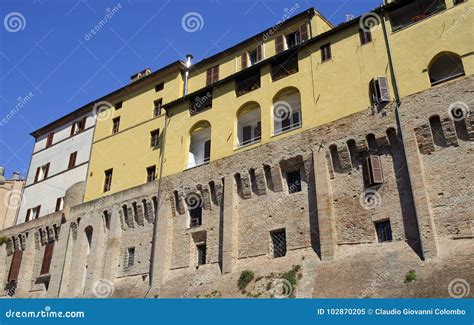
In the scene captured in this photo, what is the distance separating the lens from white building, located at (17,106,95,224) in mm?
31703

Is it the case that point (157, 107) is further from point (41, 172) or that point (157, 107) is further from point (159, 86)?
point (41, 172)

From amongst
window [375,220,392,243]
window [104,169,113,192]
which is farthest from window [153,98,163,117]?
window [375,220,392,243]

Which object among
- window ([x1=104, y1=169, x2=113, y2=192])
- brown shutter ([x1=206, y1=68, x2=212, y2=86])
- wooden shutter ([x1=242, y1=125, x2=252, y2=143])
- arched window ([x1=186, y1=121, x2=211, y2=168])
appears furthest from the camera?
window ([x1=104, y1=169, x2=113, y2=192])

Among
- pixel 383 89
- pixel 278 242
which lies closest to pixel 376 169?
pixel 383 89

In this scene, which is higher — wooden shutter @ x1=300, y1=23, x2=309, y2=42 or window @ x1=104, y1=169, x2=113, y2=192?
wooden shutter @ x1=300, y1=23, x2=309, y2=42

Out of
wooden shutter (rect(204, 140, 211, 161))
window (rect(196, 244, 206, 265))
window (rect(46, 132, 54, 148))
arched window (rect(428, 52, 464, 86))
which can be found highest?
window (rect(46, 132, 54, 148))

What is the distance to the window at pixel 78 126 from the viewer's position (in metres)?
33.6

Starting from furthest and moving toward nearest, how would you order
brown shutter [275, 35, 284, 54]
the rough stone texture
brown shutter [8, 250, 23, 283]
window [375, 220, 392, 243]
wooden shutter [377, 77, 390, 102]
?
1. brown shutter [8, 250, 23, 283]
2. brown shutter [275, 35, 284, 54]
3. wooden shutter [377, 77, 390, 102]
4. window [375, 220, 392, 243]
5. the rough stone texture

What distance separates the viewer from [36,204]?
3344cm

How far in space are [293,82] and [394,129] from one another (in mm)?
6257

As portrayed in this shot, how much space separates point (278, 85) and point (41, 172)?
877 inches

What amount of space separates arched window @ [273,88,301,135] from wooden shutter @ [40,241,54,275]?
17.4 m

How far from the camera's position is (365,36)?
2016 cm

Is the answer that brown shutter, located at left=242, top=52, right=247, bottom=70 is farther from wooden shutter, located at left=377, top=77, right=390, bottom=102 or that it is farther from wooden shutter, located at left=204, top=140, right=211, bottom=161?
wooden shutter, located at left=377, top=77, right=390, bottom=102
